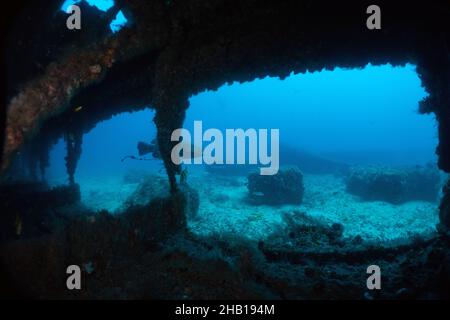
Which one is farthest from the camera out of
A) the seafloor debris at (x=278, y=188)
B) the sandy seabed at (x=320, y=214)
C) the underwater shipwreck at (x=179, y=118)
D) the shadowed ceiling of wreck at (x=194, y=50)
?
the seafloor debris at (x=278, y=188)

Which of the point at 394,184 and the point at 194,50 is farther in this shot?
the point at 394,184

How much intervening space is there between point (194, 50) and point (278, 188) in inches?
381

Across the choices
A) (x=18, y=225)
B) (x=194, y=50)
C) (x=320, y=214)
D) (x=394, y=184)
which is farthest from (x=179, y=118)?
(x=394, y=184)

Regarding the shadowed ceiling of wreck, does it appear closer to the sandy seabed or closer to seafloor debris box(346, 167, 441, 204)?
the sandy seabed

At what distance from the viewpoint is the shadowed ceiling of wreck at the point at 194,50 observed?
497 centimetres

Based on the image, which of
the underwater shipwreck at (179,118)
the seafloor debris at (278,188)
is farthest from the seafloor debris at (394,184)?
the underwater shipwreck at (179,118)

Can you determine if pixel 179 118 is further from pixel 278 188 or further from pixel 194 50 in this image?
pixel 278 188

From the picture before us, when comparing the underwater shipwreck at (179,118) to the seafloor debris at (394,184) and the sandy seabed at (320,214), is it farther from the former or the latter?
the seafloor debris at (394,184)

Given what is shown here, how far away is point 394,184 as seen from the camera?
49.0 ft

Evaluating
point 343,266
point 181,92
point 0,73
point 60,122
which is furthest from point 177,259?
point 60,122

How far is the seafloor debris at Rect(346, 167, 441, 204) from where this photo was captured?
14906 millimetres

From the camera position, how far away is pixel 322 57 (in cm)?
657

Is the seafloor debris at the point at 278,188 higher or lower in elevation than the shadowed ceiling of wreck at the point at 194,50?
lower

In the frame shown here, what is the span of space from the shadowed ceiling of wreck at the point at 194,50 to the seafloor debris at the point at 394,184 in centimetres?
915
